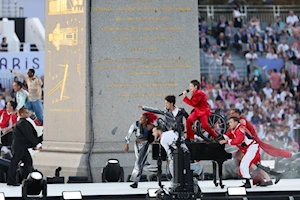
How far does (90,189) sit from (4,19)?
29.7 meters

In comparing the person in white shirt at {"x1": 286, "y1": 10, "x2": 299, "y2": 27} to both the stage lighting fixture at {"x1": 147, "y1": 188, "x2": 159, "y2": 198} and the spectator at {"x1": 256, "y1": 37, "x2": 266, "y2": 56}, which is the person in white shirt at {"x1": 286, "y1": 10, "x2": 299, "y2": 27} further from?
the stage lighting fixture at {"x1": 147, "y1": 188, "x2": 159, "y2": 198}

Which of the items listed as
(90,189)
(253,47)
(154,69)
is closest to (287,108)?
(253,47)

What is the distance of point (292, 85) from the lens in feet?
122

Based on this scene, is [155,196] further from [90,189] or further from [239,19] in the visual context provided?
[239,19]

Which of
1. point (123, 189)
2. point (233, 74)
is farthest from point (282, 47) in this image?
point (123, 189)

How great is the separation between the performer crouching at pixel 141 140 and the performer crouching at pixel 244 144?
135 centimetres

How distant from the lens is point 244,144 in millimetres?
20344

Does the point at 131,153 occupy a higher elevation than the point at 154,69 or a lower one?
lower

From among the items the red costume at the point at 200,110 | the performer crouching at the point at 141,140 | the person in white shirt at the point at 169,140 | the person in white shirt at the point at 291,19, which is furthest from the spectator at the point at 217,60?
the person in white shirt at the point at 169,140

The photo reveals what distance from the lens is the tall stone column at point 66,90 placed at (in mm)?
22609

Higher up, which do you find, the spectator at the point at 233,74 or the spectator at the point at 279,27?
the spectator at the point at 279,27

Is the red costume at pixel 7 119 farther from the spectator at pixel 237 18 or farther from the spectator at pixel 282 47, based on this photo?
the spectator at pixel 237 18

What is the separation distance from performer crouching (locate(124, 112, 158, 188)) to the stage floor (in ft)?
0.85

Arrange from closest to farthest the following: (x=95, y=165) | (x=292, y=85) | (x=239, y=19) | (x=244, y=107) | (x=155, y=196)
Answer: (x=155, y=196)
(x=95, y=165)
(x=244, y=107)
(x=292, y=85)
(x=239, y=19)
